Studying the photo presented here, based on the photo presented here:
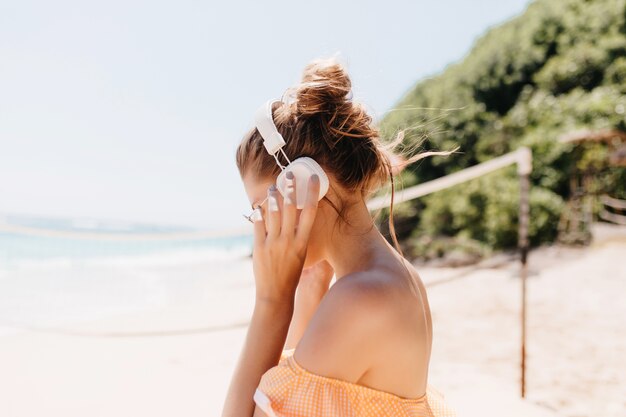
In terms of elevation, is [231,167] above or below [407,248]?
above

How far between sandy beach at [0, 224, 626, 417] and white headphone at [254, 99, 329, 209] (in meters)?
2.09

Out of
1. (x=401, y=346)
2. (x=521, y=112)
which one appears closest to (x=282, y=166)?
(x=401, y=346)

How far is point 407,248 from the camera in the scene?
64.4ft

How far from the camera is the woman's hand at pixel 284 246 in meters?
1.05

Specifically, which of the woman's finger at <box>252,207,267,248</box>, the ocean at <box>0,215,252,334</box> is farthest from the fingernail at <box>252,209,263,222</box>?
the ocean at <box>0,215,252,334</box>

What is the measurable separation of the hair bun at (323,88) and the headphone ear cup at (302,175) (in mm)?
154

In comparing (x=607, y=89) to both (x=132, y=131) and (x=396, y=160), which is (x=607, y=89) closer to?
(x=396, y=160)

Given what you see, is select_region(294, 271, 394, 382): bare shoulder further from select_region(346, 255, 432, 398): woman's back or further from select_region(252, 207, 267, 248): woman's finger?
select_region(252, 207, 267, 248): woman's finger

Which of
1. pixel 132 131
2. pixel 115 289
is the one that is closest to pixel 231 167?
pixel 115 289

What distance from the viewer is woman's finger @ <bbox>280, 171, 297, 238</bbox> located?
1.05 m

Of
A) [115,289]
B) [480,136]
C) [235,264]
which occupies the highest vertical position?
[480,136]

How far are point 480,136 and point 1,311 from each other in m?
17.2

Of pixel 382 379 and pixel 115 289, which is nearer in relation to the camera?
pixel 382 379

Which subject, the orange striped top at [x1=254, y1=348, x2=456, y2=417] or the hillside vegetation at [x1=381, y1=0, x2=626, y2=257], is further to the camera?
the hillside vegetation at [x1=381, y1=0, x2=626, y2=257]
